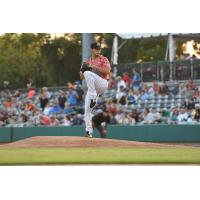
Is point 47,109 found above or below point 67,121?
above

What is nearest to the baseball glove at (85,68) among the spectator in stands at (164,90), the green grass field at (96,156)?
the green grass field at (96,156)

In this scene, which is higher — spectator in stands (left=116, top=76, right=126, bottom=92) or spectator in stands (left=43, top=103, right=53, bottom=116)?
spectator in stands (left=116, top=76, right=126, bottom=92)

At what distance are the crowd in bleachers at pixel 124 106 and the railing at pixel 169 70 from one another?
0.65 metres

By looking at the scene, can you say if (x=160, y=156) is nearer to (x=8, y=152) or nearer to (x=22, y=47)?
(x=8, y=152)

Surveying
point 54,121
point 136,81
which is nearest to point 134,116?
point 136,81

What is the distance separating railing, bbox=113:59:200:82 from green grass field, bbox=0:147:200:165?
42.9 ft

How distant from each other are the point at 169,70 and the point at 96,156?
16153 mm

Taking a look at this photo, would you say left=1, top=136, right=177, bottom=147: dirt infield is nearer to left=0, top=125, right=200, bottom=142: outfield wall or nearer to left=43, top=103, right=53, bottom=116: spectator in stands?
left=0, top=125, right=200, bottom=142: outfield wall

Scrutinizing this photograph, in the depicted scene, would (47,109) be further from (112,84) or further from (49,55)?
(49,55)

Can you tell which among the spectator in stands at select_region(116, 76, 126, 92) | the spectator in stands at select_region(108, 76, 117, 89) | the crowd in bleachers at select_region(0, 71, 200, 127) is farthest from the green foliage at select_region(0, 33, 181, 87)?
the spectator in stands at select_region(116, 76, 126, 92)

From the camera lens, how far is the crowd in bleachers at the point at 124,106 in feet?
78.5

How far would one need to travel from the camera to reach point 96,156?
40.0 ft

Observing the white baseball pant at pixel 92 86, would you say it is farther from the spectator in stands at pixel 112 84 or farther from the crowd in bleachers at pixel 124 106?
the spectator in stands at pixel 112 84

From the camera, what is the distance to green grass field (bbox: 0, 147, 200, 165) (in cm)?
1160
